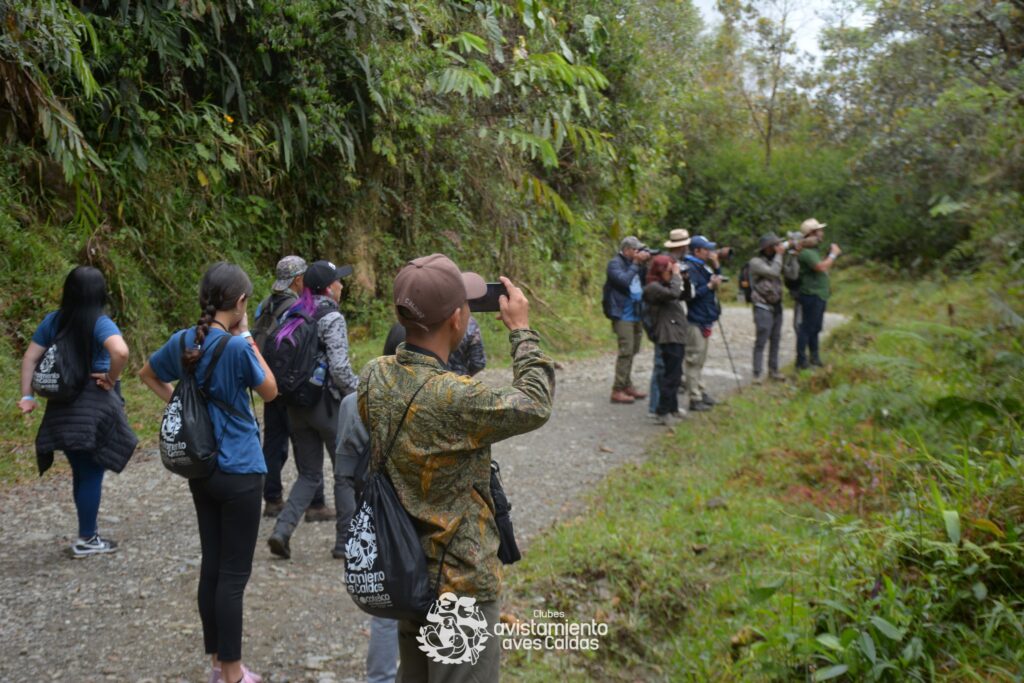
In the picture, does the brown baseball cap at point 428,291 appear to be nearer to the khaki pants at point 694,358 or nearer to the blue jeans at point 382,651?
the blue jeans at point 382,651

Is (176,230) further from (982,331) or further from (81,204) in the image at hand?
(982,331)

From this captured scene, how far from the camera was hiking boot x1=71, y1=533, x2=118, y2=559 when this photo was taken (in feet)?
19.3

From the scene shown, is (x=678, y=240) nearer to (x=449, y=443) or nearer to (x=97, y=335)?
(x=97, y=335)

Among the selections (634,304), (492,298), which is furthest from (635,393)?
(492,298)

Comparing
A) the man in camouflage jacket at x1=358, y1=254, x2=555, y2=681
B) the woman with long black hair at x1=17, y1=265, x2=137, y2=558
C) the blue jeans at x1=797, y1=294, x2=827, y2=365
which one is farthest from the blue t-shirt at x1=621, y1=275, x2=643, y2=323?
the man in camouflage jacket at x1=358, y1=254, x2=555, y2=681

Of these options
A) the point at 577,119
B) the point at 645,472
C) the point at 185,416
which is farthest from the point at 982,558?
the point at 577,119

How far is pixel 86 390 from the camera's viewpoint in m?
5.54

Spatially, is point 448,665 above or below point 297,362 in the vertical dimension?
below

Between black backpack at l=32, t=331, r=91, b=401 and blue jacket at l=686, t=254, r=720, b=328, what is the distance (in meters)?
6.66

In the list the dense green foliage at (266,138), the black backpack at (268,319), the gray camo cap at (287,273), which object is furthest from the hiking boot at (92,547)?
the dense green foliage at (266,138)

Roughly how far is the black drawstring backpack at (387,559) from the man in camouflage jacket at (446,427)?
0.13 feet

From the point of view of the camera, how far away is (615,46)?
691 inches

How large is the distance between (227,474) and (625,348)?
23.8ft

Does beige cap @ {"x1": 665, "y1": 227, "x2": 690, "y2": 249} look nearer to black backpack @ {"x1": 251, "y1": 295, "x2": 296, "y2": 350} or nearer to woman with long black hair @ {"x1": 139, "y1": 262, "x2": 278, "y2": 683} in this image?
black backpack @ {"x1": 251, "y1": 295, "x2": 296, "y2": 350}
